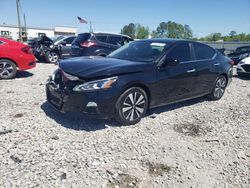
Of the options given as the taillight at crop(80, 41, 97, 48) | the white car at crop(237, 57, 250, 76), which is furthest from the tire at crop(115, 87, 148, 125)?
the white car at crop(237, 57, 250, 76)

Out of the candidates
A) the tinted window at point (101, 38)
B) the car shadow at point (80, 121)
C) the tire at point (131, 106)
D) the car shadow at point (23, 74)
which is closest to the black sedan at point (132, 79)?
the tire at point (131, 106)

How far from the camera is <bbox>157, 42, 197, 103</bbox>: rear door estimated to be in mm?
4895

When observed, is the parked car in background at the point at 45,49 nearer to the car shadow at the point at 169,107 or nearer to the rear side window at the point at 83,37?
the rear side window at the point at 83,37

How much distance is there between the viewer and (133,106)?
4484mm

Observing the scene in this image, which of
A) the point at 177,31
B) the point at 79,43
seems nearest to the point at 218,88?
the point at 79,43

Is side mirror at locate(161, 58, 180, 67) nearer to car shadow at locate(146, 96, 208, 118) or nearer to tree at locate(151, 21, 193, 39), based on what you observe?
car shadow at locate(146, 96, 208, 118)

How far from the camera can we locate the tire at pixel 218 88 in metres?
6.50

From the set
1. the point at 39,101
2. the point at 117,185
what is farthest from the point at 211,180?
the point at 39,101

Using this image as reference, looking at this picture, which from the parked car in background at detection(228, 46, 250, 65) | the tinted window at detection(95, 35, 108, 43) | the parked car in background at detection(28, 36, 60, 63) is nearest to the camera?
the tinted window at detection(95, 35, 108, 43)

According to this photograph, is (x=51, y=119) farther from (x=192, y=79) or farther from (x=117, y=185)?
(x=192, y=79)

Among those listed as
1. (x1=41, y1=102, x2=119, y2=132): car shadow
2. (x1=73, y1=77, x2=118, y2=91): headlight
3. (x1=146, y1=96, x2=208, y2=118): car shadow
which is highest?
(x1=73, y1=77, x2=118, y2=91): headlight

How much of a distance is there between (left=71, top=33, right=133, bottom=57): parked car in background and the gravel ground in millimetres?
5182

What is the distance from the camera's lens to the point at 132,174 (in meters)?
3.11

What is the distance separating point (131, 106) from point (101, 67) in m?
0.88
